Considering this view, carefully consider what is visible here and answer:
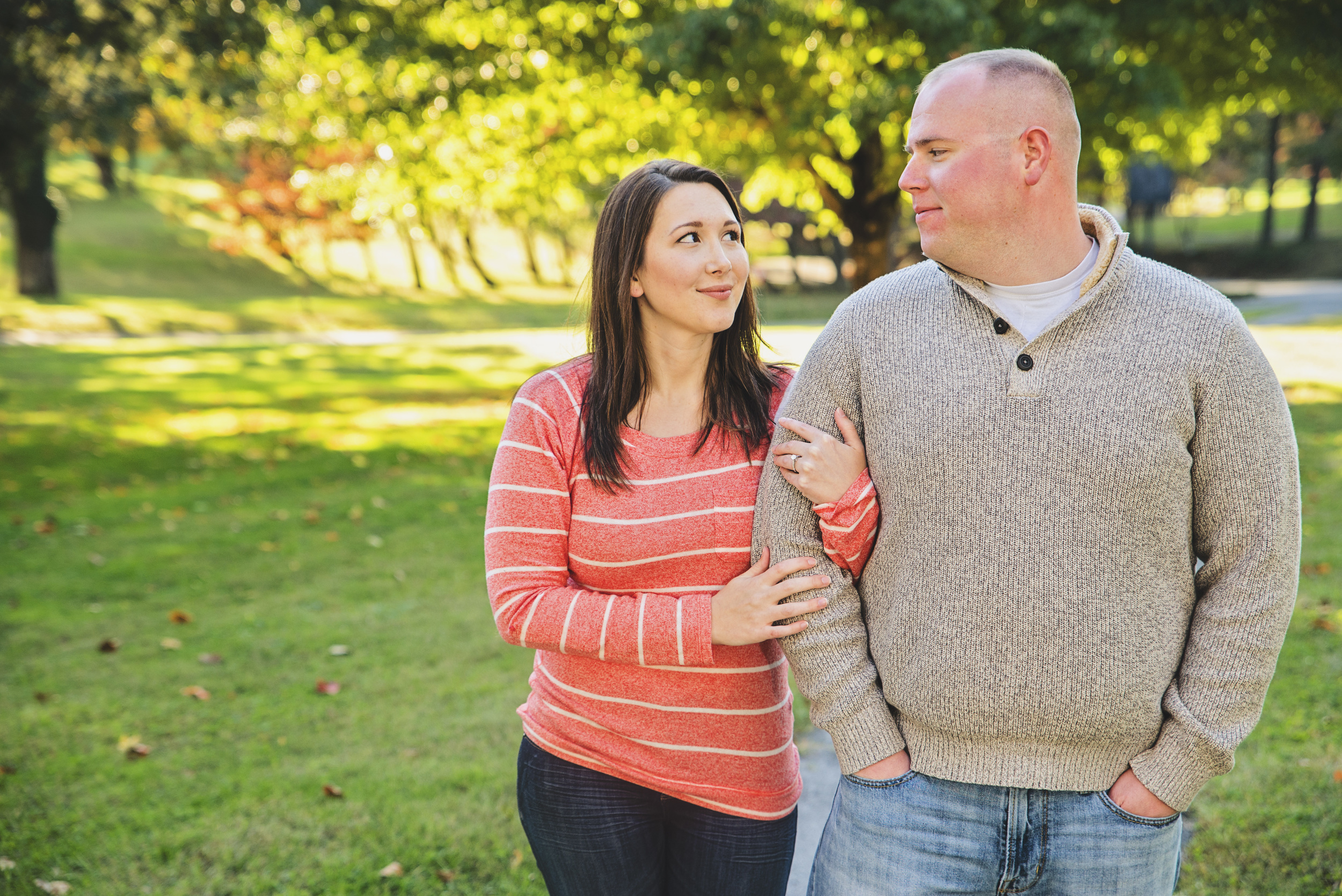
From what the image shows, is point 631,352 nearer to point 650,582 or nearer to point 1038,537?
point 650,582

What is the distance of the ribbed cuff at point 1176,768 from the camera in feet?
6.34

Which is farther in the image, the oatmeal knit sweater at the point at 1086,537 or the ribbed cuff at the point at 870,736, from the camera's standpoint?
the ribbed cuff at the point at 870,736

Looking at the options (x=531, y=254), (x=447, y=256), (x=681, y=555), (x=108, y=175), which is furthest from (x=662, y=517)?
(x=108, y=175)

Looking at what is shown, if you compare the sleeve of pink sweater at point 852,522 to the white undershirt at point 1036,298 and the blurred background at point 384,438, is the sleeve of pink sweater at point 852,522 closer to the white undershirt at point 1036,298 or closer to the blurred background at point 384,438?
the white undershirt at point 1036,298

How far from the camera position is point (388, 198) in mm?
12328

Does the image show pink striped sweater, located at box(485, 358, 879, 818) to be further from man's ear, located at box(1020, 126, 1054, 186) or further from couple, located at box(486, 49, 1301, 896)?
man's ear, located at box(1020, 126, 1054, 186)

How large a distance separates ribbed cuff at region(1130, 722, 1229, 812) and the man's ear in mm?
1076

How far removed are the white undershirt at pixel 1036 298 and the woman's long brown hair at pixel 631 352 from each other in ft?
1.92

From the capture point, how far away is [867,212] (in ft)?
35.4

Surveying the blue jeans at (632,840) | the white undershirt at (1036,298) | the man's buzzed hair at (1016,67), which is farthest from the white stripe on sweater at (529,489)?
the man's buzzed hair at (1016,67)

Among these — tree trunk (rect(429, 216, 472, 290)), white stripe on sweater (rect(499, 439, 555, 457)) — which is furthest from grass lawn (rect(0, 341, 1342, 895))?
tree trunk (rect(429, 216, 472, 290))

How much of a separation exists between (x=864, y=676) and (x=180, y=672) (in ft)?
16.1

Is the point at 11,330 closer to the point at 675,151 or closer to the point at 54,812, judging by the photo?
the point at 675,151

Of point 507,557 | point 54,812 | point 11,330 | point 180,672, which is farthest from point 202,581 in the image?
point 11,330
